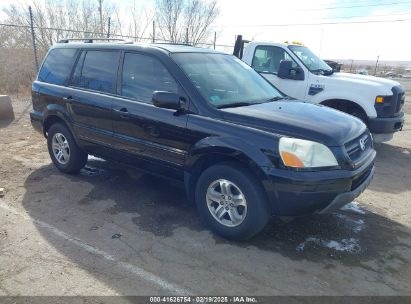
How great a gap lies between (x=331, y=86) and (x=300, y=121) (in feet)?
12.7

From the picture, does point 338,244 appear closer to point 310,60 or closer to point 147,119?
point 147,119

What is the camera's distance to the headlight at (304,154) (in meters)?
3.12

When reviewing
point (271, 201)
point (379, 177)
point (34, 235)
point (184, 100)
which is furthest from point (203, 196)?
point (379, 177)

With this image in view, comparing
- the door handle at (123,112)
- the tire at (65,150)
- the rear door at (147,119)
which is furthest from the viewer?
the tire at (65,150)

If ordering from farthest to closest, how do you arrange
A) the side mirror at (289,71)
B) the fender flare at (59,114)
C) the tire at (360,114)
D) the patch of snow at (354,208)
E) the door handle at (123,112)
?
the side mirror at (289,71)
the tire at (360,114)
the fender flare at (59,114)
the patch of snow at (354,208)
the door handle at (123,112)

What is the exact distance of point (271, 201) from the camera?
10.6 ft

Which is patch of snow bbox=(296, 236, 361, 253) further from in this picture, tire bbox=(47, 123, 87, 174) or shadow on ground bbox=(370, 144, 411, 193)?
tire bbox=(47, 123, 87, 174)

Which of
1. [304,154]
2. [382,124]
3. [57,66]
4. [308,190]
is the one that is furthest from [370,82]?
[57,66]

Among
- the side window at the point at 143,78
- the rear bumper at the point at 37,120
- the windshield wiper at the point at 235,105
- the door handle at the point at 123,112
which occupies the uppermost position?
the side window at the point at 143,78

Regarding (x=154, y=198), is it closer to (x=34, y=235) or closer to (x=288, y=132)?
(x=34, y=235)

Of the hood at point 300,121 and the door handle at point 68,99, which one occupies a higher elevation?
the hood at point 300,121

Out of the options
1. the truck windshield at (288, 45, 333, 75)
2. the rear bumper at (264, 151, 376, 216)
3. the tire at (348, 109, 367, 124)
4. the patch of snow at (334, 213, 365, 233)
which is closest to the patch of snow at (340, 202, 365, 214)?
A: the patch of snow at (334, 213, 365, 233)

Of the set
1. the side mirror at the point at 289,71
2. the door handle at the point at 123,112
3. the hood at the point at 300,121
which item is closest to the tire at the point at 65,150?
the door handle at the point at 123,112

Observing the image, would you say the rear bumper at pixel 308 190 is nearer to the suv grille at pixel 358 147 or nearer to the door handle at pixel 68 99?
the suv grille at pixel 358 147
